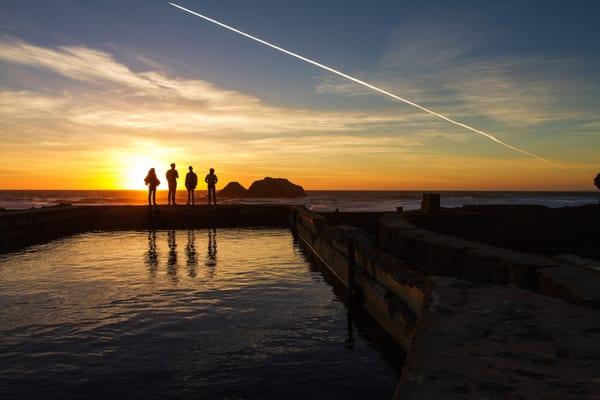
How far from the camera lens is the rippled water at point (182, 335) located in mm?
5238

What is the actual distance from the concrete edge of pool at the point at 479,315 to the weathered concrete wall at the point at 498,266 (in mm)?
12

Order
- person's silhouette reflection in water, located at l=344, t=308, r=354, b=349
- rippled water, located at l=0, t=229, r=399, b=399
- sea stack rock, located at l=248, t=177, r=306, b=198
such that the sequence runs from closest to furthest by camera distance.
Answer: rippled water, located at l=0, t=229, r=399, b=399 < person's silhouette reflection in water, located at l=344, t=308, r=354, b=349 < sea stack rock, located at l=248, t=177, r=306, b=198

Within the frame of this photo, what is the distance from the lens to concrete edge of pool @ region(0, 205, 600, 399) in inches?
110

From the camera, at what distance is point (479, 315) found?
4.20 m

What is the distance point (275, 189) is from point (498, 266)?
442ft

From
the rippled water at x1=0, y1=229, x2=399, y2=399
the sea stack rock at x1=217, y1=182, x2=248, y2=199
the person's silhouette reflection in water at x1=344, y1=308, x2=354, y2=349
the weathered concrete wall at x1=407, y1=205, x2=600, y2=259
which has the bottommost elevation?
the person's silhouette reflection in water at x1=344, y1=308, x2=354, y2=349

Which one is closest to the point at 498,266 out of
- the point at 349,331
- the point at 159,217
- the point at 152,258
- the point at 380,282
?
the point at 380,282

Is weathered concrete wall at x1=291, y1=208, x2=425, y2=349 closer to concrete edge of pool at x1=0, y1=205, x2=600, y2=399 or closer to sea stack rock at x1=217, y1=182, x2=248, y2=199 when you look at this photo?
concrete edge of pool at x1=0, y1=205, x2=600, y2=399

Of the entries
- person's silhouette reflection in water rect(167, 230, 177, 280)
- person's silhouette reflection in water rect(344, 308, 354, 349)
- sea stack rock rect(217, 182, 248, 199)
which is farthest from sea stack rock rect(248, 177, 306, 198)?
person's silhouette reflection in water rect(344, 308, 354, 349)

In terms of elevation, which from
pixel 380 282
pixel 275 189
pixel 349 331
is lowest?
pixel 349 331

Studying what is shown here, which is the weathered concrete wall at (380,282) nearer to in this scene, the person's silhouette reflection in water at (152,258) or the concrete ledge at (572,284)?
the concrete ledge at (572,284)

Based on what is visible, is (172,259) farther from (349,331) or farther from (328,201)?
(328,201)

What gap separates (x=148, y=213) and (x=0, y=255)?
11201 millimetres

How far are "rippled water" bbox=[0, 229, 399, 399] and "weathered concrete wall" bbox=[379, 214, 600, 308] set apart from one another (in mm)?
1784
